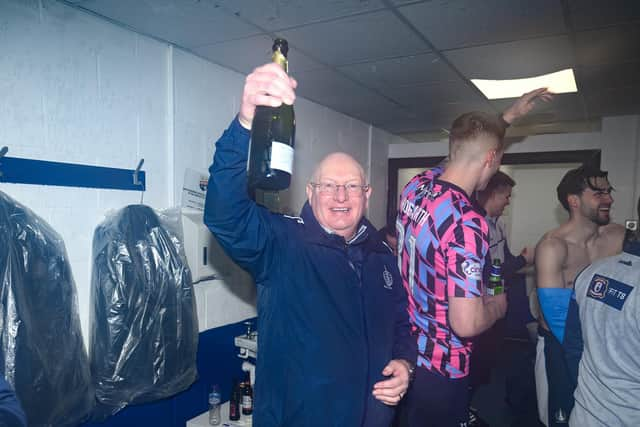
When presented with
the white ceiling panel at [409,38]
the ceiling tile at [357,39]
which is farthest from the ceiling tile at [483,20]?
the ceiling tile at [357,39]

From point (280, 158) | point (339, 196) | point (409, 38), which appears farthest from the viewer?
point (409, 38)

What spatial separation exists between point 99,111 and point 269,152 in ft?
4.47

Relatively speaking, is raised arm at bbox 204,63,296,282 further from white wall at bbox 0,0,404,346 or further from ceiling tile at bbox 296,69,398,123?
ceiling tile at bbox 296,69,398,123

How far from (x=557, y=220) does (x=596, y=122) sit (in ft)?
7.62

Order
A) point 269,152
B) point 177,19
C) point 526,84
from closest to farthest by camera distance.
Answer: point 269,152, point 177,19, point 526,84

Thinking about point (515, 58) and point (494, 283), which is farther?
point (515, 58)

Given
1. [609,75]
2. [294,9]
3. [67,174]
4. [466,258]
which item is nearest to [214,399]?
[67,174]

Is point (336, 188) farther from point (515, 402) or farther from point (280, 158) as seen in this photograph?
point (515, 402)

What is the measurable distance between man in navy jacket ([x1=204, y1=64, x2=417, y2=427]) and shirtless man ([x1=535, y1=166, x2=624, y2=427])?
4.29ft

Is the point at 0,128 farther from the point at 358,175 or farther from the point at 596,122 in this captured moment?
the point at 596,122

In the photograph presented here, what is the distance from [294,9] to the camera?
1.86m

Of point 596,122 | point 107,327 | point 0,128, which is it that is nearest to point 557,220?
point 596,122

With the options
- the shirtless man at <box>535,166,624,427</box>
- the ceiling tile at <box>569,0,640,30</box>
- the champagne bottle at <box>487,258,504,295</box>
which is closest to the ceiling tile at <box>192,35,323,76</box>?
the ceiling tile at <box>569,0,640,30</box>

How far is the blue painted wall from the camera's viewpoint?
2.16 m
